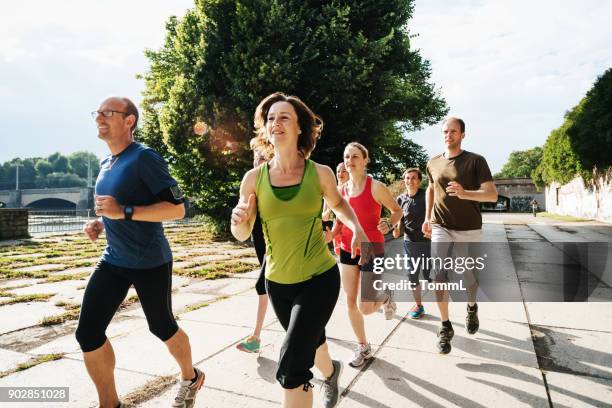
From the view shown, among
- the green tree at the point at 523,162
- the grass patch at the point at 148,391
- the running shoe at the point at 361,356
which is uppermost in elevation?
the green tree at the point at 523,162

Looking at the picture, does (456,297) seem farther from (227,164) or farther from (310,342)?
(227,164)

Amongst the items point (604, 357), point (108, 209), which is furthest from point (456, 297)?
point (108, 209)

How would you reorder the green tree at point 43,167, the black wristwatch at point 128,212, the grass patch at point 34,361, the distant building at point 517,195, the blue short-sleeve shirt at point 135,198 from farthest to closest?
the green tree at point 43,167
the distant building at point 517,195
the grass patch at point 34,361
the blue short-sleeve shirt at point 135,198
the black wristwatch at point 128,212

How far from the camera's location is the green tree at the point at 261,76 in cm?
1255

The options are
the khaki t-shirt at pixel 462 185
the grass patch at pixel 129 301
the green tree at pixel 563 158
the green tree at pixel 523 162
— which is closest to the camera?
the khaki t-shirt at pixel 462 185

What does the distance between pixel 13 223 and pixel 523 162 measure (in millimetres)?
112822

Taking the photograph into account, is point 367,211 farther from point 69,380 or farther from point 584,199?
point 584,199

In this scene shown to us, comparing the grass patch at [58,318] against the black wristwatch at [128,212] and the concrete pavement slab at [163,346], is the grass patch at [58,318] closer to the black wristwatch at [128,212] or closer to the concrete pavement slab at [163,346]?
the concrete pavement slab at [163,346]

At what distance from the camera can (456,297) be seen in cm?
634

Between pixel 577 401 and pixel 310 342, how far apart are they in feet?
7.07

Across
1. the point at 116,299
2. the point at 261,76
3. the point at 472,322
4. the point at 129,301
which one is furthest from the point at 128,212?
the point at 261,76

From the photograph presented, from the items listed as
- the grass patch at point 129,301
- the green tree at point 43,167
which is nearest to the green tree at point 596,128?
the grass patch at point 129,301

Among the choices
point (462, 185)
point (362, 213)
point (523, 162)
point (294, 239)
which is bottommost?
point (294, 239)

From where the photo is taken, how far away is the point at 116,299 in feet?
8.63
